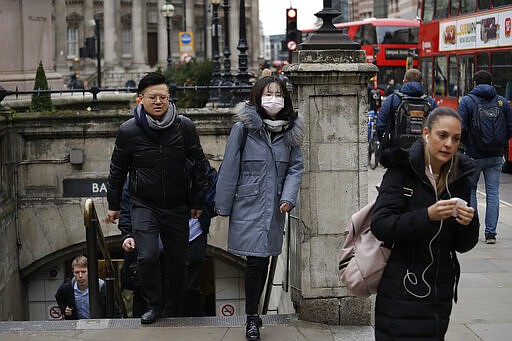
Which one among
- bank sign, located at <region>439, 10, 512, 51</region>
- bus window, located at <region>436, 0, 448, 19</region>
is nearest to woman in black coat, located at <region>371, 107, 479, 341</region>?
bank sign, located at <region>439, 10, 512, 51</region>

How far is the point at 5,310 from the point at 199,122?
4052 mm

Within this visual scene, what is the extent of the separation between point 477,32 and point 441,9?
114 inches

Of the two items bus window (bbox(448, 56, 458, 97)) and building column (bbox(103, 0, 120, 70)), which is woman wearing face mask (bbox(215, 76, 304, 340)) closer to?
bus window (bbox(448, 56, 458, 97))

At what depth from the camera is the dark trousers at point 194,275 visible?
8352mm

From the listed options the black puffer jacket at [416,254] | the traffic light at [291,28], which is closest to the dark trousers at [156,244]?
the black puffer jacket at [416,254]

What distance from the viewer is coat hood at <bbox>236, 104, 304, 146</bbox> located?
6.82m

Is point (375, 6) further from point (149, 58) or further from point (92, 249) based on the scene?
point (92, 249)

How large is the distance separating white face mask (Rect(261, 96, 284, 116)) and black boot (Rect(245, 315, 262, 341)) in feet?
5.09

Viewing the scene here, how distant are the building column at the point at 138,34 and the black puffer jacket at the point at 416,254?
8965cm

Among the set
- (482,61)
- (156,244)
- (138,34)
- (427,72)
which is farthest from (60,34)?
(156,244)

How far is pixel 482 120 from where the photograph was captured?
1141cm

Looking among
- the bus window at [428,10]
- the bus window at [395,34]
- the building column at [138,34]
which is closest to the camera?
the bus window at [428,10]

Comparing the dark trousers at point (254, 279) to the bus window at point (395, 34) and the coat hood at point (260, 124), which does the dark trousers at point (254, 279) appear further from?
the bus window at point (395, 34)

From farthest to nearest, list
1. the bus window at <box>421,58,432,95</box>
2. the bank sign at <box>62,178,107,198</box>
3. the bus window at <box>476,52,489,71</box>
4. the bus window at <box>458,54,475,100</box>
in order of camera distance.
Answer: the bus window at <box>421,58,432,95</box> < the bus window at <box>458,54,475,100</box> < the bus window at <box>476,52,489,71</box> < the bank sign at <box>62,178,107,198</box>
